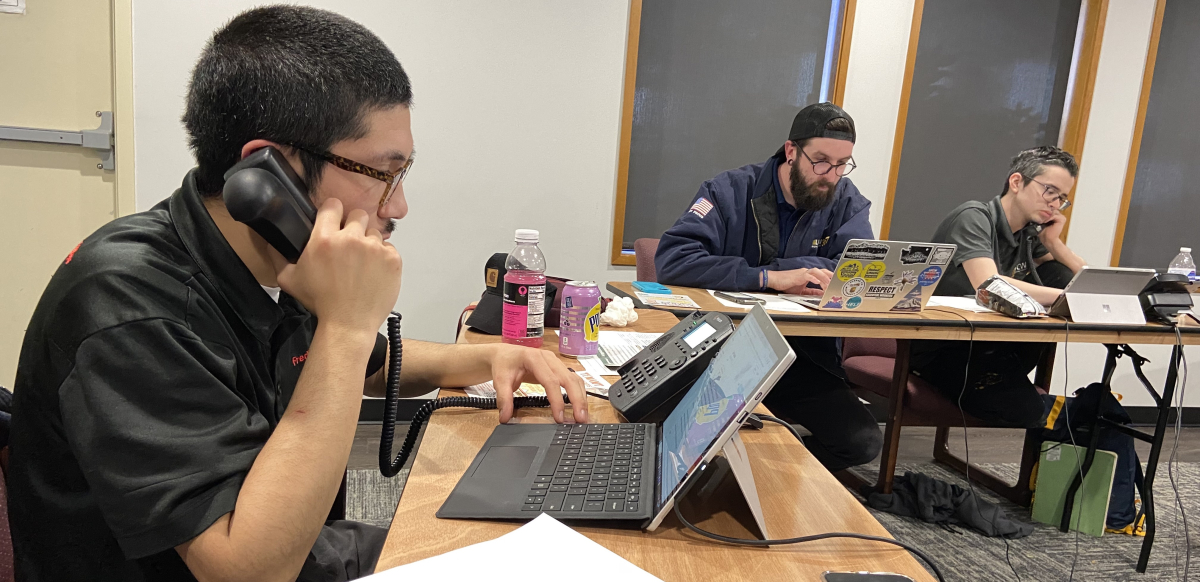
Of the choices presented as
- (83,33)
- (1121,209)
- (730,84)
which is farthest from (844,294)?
(83,33)

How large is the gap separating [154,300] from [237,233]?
15 cm

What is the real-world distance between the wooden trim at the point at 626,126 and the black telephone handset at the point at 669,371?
7.29 feet

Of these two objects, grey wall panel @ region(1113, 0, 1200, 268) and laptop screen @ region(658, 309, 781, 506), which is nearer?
laptop screen @ region(658, 309, 781, 506)

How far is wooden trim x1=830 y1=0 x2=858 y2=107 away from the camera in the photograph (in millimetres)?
3318

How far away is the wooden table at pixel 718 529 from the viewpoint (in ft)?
2.25

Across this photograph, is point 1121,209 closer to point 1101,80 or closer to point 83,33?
point 1101,80

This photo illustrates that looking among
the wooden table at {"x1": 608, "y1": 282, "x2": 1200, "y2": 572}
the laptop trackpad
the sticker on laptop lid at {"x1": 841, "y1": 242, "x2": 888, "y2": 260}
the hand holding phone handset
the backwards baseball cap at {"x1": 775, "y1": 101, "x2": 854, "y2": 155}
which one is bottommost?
the wooden table at {"x1": 608, "y1": 282, "x2": 1200, "y2": 572}

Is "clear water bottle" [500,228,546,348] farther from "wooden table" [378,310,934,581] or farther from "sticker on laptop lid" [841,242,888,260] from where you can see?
"sticker on laptop lid" [841,242,888,260]

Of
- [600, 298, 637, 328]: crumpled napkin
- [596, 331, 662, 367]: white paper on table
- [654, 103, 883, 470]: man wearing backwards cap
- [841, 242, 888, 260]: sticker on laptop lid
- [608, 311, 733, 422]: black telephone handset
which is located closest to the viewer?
[608, 311, 733, 422]: black telephone handset

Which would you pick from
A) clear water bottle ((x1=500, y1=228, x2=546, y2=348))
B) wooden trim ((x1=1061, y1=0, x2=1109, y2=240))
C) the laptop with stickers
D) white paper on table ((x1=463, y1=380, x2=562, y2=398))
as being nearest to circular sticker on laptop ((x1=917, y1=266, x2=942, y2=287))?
the laptop with stickers

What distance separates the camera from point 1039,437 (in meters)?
2.53

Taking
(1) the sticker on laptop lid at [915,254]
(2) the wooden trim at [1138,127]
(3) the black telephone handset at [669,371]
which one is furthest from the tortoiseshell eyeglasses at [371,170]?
(2) the wooden trim at [1138,127]

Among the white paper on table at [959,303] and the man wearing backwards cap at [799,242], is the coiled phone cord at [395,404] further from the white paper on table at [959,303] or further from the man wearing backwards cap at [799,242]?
the white paper on table at [959,303]

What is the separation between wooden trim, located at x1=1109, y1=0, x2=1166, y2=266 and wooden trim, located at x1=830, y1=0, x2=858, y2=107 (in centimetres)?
170
